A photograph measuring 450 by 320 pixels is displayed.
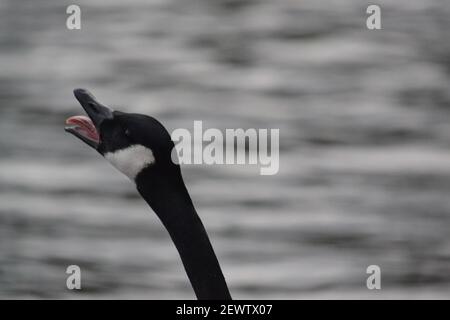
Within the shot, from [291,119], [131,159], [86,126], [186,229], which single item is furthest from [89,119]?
[291,119]

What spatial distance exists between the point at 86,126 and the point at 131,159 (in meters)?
0.20

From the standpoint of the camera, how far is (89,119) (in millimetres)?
3883

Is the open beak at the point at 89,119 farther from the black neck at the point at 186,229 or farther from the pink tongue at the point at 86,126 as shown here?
the black neck at the point at 186,229

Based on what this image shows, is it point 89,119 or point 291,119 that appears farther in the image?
point 291,119

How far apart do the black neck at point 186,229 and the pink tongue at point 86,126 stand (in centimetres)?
21

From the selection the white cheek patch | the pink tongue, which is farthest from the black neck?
the pink tongue

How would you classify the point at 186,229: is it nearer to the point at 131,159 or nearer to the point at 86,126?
the point at 131,159

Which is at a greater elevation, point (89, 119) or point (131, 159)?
point (89, 119)

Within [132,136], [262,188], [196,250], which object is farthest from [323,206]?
[132,136]

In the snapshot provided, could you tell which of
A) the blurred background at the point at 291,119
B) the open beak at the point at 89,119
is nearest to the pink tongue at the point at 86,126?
the open beak at the point at 89,119

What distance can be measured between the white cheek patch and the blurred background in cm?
14

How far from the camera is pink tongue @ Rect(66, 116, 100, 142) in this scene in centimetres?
382

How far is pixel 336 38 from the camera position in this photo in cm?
399
